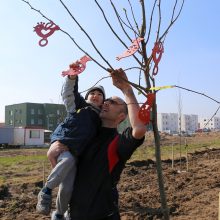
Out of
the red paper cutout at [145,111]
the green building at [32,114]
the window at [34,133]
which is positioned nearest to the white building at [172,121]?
the green building at [32,114]

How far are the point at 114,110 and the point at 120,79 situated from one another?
25 cm

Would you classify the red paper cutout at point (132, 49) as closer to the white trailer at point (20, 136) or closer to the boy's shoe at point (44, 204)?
the boy's shoe at point (44, 204)

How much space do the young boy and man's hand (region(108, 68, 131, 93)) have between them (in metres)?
0.33

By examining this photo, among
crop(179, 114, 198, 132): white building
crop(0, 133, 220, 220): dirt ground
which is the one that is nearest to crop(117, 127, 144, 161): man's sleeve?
crop(0, 133, 220, 220): dirt ground

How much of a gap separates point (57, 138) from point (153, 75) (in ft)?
2.73

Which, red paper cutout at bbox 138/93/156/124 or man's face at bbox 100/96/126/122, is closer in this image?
red paper cutout at bbox 138/93/156/124

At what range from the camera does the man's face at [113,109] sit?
240cm

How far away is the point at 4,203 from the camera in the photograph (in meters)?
7.75

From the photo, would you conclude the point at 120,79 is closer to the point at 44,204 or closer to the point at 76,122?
the point at 76,122

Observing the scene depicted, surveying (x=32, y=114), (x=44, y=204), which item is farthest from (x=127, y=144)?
(x=32, y=114)

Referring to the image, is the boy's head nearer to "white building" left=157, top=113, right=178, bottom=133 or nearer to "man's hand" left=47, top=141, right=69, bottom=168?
"man's hand" left=47, top=141, right=69, bottom=168

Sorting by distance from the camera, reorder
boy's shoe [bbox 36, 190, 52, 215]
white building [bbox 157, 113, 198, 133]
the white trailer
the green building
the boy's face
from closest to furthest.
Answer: boy's shoe [bbox 36, 190, 52, 215]
the boy's face
the white trailer
the green building
white building [bbox 157, 113, 198, 133]

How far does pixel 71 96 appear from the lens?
2.59 m

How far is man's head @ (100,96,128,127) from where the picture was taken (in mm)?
2396
